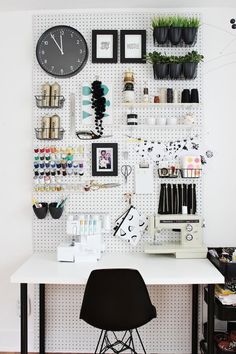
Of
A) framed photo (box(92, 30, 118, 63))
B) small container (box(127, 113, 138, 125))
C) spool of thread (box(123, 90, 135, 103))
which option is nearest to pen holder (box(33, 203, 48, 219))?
small container (box(127, 113, 138, 125))

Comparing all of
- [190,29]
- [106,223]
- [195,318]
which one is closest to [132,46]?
[190,29]

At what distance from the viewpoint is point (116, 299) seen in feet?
6.38

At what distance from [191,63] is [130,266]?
4.54ft

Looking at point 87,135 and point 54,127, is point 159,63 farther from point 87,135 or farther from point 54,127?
point 54,127

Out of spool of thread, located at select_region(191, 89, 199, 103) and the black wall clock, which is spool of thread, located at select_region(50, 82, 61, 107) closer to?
the black wall clock

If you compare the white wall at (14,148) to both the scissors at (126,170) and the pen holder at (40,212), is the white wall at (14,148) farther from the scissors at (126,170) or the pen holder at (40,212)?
the scissors at (126,170)

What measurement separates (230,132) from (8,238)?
69.6 inches

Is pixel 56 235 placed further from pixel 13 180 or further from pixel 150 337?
pixel 150 337

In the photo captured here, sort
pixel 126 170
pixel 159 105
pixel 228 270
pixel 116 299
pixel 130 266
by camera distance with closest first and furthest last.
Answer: pixel 116 299
pixel 228 270
pixel 130 266
pixel 159 105
pixel 126 170

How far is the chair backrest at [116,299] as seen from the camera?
6.35 feet

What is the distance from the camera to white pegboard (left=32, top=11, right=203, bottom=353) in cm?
265

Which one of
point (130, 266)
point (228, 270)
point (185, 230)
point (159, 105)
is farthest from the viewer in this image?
point (159, 105)

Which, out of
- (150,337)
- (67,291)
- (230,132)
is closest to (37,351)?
(67,291)

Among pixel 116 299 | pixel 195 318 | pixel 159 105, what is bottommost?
pixel 195 318
